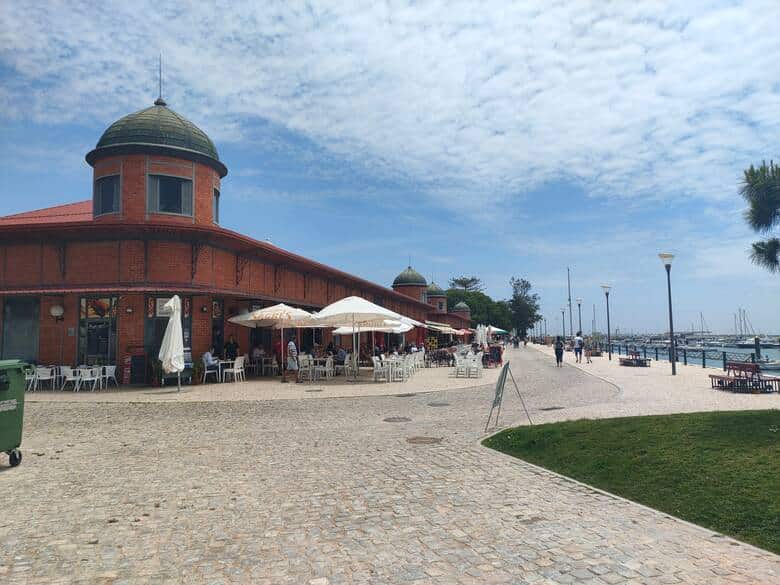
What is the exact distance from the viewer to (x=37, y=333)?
2027 cm

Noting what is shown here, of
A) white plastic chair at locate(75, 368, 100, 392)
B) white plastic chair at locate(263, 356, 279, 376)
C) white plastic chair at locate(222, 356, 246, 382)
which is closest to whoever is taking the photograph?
white plastic chair at locate(75, 368, 100, 392)

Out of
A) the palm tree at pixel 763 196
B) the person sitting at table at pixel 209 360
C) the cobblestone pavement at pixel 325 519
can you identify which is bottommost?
the cobblestone pavement at pixel 325 519

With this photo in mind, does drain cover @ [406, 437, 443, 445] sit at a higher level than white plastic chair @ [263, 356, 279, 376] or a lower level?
lower

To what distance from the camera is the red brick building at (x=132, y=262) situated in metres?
19.7

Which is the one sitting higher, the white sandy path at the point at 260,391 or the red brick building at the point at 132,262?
the red brick building at the point at 132,262

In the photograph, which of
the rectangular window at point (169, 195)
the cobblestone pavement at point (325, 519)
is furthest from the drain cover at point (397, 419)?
the rectangular window at point (169, 195)

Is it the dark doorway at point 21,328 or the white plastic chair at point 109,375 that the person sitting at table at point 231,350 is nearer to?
the white plastic chair at point 109,375

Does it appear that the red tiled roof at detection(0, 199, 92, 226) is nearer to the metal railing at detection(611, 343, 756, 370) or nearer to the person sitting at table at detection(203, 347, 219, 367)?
the person sitting at table at detection(203, 347, 219, 367)

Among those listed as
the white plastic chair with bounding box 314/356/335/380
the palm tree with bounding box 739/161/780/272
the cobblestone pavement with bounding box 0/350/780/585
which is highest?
the palm tree with bounding box 739/161/780/272

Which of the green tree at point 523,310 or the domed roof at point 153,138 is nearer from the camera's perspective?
the domed roof at point 153,138

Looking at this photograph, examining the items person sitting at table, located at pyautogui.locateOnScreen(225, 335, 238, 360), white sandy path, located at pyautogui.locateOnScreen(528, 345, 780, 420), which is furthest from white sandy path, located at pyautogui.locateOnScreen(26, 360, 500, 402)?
white sandy path, located at pyautogui.locateOnScreen(528, 345, 780, 420)

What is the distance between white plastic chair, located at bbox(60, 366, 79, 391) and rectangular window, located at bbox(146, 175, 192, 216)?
267 inches

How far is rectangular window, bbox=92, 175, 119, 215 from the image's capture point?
2228 cm

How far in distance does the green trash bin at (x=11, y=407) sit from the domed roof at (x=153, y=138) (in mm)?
16341
